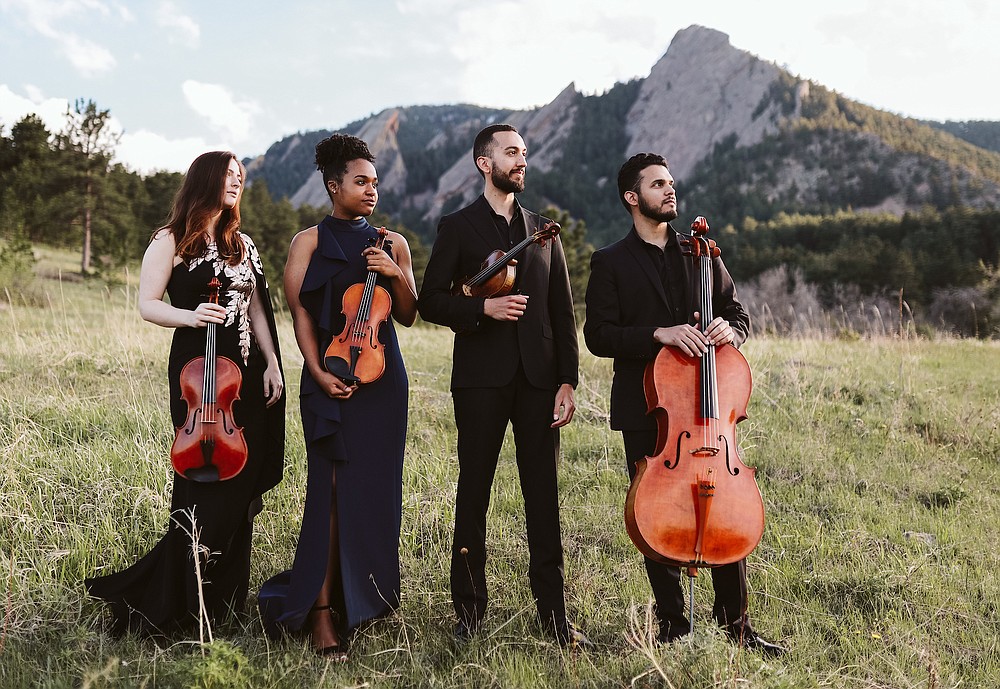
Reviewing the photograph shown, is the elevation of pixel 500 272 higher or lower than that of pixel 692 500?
higher

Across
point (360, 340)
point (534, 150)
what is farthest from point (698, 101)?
point (360, 340)

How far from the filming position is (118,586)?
3.31 meters

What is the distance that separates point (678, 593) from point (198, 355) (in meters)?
2.35

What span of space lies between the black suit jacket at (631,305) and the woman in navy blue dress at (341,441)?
867 millimetres

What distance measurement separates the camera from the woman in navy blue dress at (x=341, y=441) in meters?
3.10

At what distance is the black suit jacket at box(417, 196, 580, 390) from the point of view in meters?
3.17

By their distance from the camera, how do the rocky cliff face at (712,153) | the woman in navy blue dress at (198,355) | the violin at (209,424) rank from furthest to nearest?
the rocky cliff face at (712,153) → the woman in navy blue dress at (198,355) → the violin at (209,424)

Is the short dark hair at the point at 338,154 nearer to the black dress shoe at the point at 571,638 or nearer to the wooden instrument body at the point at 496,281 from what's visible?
the wooden instrument body at the point at 496,281

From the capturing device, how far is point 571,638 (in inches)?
125

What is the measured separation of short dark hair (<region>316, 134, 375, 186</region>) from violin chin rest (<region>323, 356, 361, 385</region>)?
828mm

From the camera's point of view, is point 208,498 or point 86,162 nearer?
point 208,498

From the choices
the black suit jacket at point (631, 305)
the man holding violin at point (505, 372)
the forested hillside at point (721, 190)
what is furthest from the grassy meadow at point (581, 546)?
the forested hillside at point (721, 190)

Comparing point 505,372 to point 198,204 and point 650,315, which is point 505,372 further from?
point 198,204

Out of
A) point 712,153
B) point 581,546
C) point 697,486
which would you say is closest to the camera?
point 697,486
